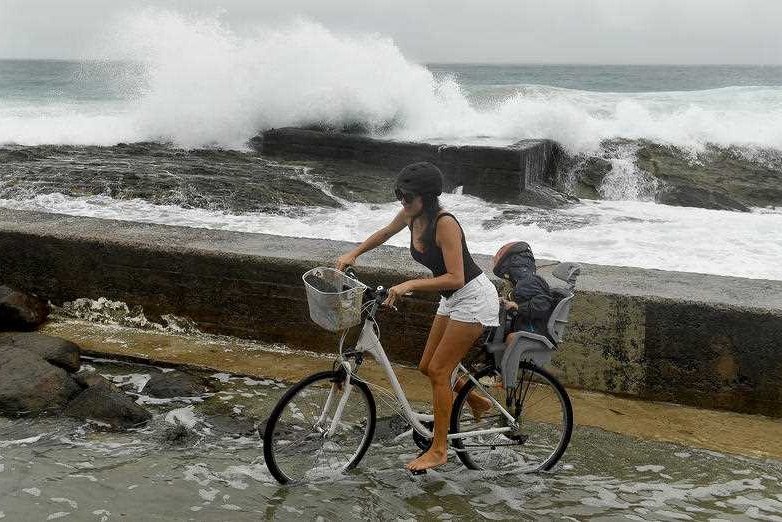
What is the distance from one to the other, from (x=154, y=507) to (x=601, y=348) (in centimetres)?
277

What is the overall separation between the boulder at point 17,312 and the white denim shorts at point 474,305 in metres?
3.49

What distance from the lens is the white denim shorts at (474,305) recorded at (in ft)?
12.2

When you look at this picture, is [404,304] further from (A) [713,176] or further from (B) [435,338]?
(A) [713,176]

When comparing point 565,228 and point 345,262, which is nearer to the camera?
point 345,262

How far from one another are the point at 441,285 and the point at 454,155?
889 centimetres

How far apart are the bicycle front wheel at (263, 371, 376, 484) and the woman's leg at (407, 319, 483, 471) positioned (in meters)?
0.31

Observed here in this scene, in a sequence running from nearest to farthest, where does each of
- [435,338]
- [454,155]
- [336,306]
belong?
1. [336,306]
2. [435,338]
3. [454,155]

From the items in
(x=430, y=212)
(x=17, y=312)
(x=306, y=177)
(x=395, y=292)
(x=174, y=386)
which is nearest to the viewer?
(x=395, y=292)

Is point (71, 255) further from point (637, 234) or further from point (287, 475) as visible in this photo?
point (637, 234)

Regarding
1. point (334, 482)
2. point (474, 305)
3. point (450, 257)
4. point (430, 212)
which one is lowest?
point (334, 482)

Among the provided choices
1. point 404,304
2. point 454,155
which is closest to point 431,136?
point 454,155

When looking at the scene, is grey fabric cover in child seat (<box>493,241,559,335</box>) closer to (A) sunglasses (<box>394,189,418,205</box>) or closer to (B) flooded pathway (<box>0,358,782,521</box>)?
(A) sunglasses (<box>394,189,418,205</box>)

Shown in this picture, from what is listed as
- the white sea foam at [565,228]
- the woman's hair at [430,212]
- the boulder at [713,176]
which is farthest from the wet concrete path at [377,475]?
the boulder at [713,176]

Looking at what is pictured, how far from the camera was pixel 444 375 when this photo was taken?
12.3ft
